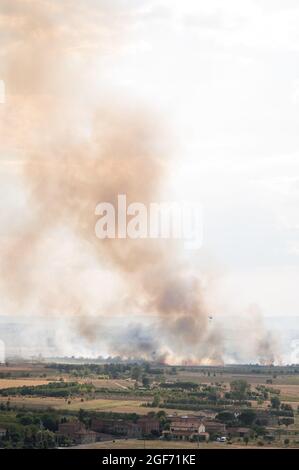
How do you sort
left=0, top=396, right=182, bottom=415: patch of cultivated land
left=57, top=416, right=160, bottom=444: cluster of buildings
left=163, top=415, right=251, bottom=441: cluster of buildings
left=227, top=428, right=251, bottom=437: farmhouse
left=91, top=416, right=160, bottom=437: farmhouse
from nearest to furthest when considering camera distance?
left=57, top=416, right=160, bottom=444: cluster of buildings < left=163, top=415, right=251, bottom=441: cluster of buildings < left=91, top=416, right=160, bottom=437: farmhouse < left=227, top=428, right=251, bottom=437: farmhouse < left=0, top=396, right=182, bottom=415: patch of cultivated land

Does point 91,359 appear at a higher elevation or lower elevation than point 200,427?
higher

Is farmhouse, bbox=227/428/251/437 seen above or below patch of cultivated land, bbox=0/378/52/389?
below

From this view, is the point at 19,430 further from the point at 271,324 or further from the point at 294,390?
the point at 271,324

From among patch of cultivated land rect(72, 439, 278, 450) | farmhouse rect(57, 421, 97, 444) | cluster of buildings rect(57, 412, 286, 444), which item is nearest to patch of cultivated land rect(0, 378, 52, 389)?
cluster of buildings rect(57, 412, 286, 444)

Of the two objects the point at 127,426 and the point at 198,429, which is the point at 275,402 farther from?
the point at 127,426

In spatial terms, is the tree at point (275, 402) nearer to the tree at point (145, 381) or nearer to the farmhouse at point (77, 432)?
the tree at point (145, 381)

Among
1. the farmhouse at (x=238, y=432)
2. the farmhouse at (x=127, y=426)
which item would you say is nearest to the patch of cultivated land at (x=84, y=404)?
the farmhouse at (x=127, y=426)

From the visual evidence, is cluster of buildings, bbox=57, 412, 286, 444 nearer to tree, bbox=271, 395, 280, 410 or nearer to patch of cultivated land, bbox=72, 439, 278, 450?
patch of cultivated land, bbox=72, 439, 278, 450

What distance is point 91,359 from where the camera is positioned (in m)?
33.8
